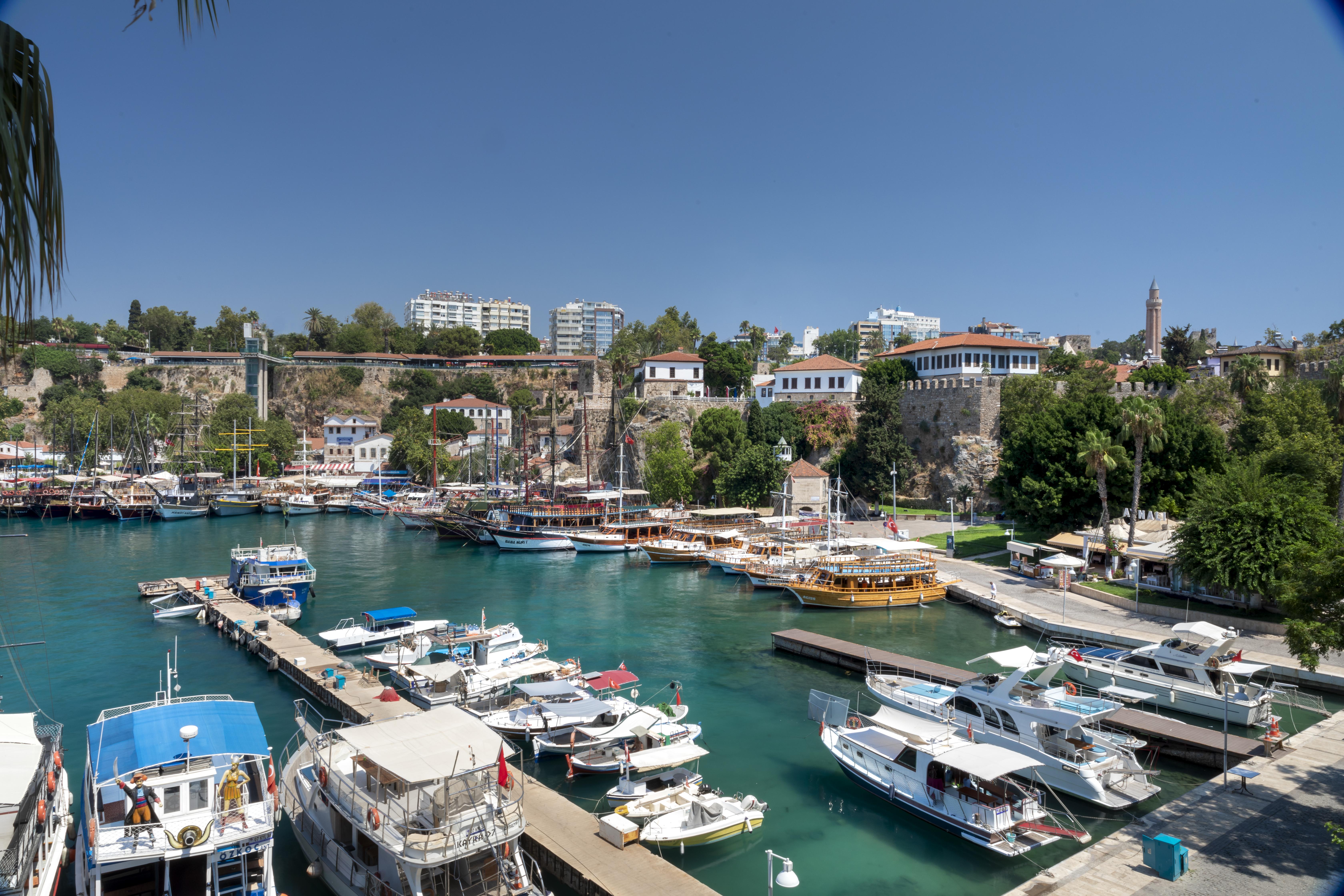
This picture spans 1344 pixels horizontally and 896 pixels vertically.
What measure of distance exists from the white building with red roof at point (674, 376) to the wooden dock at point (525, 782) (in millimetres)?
44213

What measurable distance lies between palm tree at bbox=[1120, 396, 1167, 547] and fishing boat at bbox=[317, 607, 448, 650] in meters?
28.5

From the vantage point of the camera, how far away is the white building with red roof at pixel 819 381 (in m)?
65.4

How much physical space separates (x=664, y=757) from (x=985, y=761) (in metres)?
6.34

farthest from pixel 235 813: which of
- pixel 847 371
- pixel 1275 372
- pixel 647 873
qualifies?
pixel 1275 372

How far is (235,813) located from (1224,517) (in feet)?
95.9

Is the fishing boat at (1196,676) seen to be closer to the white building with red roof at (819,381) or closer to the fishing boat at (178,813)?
the fishing boat at (178,813)

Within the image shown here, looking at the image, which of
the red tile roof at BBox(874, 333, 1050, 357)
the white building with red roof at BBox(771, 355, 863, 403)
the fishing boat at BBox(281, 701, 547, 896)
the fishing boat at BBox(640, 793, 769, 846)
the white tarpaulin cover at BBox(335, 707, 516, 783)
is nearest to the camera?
the fishing boat at BBox(281, 701, 547, 896)

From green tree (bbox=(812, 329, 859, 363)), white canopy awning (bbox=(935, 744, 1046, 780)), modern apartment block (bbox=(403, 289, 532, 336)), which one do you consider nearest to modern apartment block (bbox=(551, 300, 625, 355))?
modern apartment block (bbox=(403, 289, 532, 336))

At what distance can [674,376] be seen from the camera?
74.8 meters

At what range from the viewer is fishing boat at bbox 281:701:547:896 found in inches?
467

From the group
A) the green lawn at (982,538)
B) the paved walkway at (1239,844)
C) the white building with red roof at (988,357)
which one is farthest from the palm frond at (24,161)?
the white building with red roof at (988,357)

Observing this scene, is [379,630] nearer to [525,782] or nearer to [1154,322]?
[525,782]

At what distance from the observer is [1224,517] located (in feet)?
88.7

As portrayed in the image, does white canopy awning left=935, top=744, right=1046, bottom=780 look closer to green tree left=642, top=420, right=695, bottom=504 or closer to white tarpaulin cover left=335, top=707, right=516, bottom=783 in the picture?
white tarpaulin cover left=335, top=707, right=516, bottom=783
